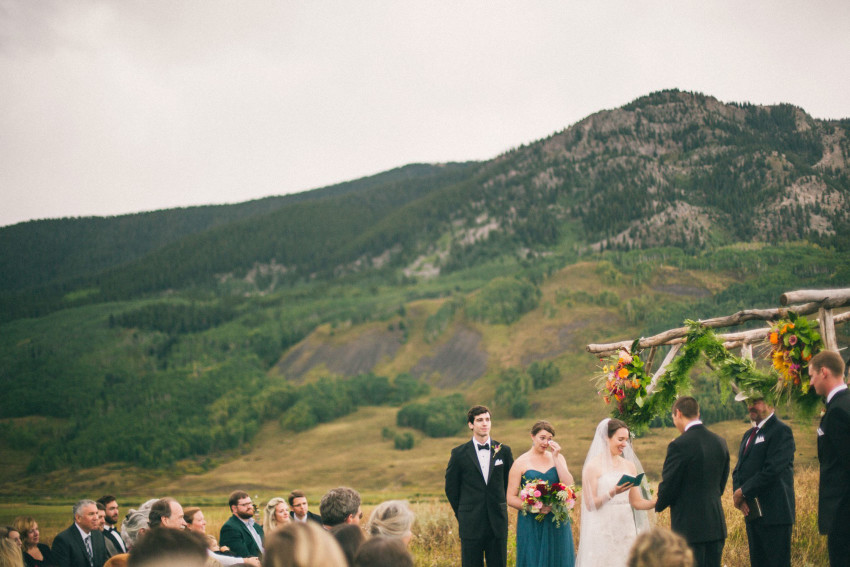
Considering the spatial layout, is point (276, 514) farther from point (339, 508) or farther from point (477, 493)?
point (339, 508)

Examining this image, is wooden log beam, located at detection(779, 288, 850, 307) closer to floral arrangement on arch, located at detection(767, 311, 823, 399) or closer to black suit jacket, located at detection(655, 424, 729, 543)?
floral arrangement on arch, located at detection(767, 311, 823, 399)

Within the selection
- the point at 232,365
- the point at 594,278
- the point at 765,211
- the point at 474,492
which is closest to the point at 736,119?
the point at 765,211

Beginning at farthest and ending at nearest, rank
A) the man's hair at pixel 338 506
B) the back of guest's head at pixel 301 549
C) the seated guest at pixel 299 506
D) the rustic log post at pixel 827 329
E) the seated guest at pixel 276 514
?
1. the seated guest at pixel 299 506
2. the seated guest at pixel 276 514
3. the rustic log post at pixel 827 329
4. the man's hair at pixel 338 506
5. the back of guest's head at pixel 301 549

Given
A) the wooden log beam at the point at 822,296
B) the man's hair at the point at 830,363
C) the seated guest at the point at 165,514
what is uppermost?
the wooden log beam at the point at 822,296

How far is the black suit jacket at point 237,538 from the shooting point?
319 inches

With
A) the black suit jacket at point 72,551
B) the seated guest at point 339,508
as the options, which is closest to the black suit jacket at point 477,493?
the seated guest at point 339,508

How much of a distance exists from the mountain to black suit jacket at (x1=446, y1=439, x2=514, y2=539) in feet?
175

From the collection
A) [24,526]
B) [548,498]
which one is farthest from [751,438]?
[24,526]

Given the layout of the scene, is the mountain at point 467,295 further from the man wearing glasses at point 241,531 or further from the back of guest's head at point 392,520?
the back of guest's head at point 392,520

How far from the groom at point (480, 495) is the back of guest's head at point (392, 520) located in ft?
9.35

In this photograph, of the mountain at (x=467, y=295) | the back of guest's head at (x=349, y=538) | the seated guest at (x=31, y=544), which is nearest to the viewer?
the back of guest's head at (x=349, y=538)

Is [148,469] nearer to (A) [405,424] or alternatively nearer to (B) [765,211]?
(A) [405,424]

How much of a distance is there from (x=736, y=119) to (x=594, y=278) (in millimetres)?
68510

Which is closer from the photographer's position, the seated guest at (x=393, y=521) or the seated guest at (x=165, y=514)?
the seated guest at (x=393, y=521)
